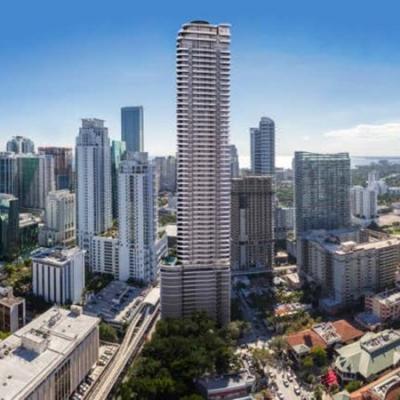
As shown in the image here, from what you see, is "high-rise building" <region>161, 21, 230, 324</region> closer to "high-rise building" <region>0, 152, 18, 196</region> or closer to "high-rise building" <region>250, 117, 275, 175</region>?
"high-rise building" <region>250, 117, 275, 175</region>

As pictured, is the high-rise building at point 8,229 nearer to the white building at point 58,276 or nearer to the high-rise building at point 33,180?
the white building at point 58,276

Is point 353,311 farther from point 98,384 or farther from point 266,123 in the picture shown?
point 266,123

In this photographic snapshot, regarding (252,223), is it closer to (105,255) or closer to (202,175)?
(202,175)

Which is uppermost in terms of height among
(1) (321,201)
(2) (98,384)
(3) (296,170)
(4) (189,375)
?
(3) (296,170)

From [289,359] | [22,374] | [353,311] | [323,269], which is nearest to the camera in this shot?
[22,374]

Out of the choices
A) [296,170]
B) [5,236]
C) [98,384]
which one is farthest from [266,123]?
[98,384]

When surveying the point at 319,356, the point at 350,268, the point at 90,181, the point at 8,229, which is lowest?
the point at 319,356

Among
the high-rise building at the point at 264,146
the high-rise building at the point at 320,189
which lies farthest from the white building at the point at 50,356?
the high-rise building at the point at 264,146

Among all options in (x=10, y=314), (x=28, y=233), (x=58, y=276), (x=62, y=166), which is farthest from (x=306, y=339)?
(x=62, y=166)
